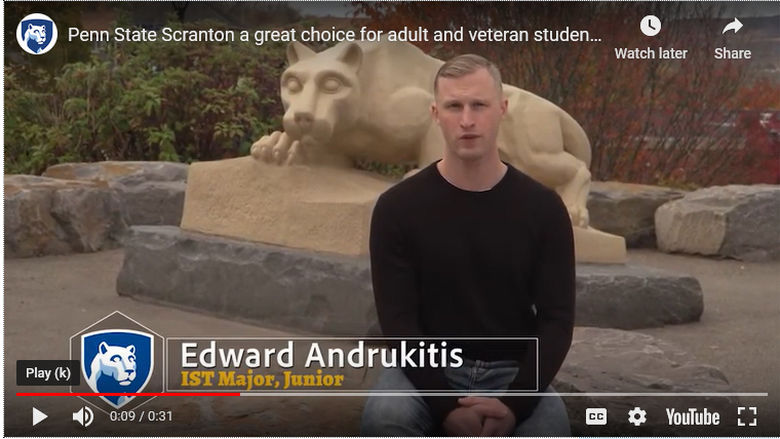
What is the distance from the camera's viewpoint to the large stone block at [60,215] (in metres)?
5.63

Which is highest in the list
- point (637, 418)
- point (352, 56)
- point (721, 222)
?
point (352, 56)

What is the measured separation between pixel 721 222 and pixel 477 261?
11.7ft

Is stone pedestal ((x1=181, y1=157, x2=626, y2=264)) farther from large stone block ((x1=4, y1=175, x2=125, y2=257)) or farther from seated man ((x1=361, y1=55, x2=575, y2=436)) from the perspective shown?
seated man ((x1=361, y1=55, x2=575, y2=436))

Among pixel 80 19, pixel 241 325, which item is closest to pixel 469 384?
pixel 241 325

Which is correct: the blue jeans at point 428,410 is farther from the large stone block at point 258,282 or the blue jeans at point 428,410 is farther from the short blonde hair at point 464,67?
the large stone block at point 258,282

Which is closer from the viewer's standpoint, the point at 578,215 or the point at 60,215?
the point at 578,215

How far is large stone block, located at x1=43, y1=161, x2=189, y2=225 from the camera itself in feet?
19.7

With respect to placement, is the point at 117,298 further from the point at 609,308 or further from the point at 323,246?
the point at 609,308

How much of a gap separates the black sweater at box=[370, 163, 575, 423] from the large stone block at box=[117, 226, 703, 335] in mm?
1399

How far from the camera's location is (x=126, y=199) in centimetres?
638

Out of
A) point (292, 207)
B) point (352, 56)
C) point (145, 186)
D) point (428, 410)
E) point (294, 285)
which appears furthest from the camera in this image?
point (145, 186)

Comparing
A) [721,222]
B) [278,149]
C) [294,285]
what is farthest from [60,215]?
[721,222]

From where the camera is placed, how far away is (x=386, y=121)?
15.9 feet

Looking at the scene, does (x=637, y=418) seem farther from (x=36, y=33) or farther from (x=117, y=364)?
(x=36, y=33)
